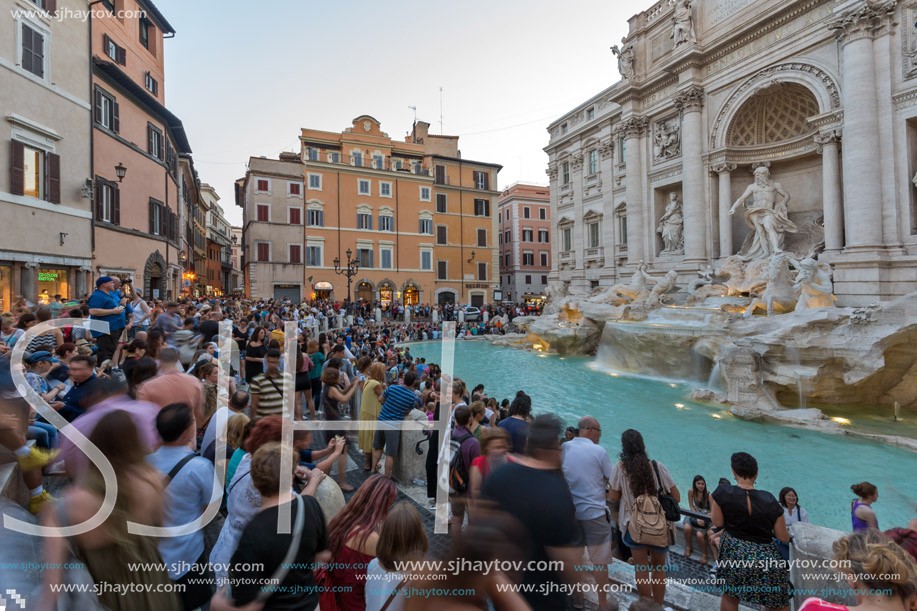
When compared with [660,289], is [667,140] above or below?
above

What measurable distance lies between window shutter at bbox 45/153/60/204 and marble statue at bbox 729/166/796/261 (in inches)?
893

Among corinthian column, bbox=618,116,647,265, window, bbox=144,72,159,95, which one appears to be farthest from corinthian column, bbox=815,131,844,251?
window, bbox=144,72,159,95

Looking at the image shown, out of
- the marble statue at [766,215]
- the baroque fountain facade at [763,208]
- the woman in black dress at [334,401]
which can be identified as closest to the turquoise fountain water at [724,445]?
the baroque fountain facade at [763,208]

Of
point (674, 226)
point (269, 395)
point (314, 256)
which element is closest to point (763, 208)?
point (674, 226)

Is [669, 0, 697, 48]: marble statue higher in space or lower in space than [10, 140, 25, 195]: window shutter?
higher

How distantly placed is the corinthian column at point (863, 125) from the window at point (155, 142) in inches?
1009

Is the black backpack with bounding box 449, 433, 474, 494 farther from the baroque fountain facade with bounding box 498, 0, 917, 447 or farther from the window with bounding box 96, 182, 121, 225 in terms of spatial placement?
the window with bounding box 96, 182, 121, 225

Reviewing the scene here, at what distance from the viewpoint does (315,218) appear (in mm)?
32938

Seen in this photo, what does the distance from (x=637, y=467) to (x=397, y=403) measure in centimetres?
272

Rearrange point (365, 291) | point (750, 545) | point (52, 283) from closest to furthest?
point (750, 545), point (52, 283), point (365, 291)

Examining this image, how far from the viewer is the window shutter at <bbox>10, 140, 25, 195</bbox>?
35.6 ft

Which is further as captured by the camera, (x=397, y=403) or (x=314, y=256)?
(x=314, y=256)

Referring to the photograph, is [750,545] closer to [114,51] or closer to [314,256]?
[114,51]

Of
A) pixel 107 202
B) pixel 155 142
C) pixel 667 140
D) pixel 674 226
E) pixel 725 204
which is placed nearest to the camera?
pixel 107 202
